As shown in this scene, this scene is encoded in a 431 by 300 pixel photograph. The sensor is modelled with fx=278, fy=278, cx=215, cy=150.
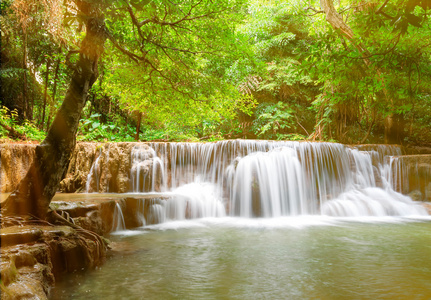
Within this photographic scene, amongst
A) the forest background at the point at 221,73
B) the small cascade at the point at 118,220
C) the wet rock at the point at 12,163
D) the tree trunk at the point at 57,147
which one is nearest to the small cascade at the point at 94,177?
the wet rock at the point at 12,163

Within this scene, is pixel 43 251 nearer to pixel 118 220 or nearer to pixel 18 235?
pixel 18 235

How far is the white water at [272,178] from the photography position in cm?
1059

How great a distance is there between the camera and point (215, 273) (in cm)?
456

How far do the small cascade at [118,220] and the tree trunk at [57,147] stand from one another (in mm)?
2783

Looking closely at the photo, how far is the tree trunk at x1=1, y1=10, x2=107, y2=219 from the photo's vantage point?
4207 millimetres

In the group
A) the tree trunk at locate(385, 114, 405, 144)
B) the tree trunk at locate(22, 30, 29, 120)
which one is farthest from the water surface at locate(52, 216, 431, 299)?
the tree trunk at locate(22, 30, 29, 120)

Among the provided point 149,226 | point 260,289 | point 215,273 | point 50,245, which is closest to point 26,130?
point 149,226

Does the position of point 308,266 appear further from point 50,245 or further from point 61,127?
point 61,127

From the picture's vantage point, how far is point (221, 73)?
16156mm

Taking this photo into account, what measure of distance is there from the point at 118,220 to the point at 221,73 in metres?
11.3

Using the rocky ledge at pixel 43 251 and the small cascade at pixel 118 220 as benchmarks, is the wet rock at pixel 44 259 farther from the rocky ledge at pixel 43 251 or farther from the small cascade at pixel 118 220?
the small cascade at pixel 118 220

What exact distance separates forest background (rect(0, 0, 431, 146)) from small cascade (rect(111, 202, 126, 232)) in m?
2.69

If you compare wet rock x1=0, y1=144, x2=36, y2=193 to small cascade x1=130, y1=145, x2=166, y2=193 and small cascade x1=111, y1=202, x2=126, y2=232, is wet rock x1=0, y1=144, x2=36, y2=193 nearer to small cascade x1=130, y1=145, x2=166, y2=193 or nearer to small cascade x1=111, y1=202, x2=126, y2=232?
small cascade x1=130, y1=145, x2=166, y2=193

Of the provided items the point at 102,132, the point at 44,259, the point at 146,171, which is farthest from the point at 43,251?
the point at 102,132
